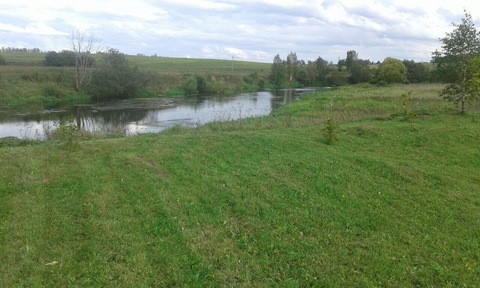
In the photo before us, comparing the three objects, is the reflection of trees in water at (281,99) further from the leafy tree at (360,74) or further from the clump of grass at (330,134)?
the leafy tree at (360,74)

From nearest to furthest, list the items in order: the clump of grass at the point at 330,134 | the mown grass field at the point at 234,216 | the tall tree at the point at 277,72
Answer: the mown grass field at the point at 234,216
the clump of grass at the point at 330,134
the tall tree at the point at 277,72

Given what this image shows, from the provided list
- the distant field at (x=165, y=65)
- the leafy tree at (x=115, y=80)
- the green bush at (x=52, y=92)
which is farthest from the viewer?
the distant field at (x=165, y=65)

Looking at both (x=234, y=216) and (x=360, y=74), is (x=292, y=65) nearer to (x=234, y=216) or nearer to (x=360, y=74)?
(x=360, y=74)

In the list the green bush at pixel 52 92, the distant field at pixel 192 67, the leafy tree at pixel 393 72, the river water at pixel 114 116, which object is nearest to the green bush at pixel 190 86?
the distant field at pixel 192 67

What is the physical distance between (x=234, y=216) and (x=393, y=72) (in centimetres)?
5589

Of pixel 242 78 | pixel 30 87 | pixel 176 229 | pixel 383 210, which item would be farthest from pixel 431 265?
pixel 242 78

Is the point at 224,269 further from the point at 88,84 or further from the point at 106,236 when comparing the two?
the point at 88,84

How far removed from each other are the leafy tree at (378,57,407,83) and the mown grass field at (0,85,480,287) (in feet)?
159

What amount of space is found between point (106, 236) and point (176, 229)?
117 cm

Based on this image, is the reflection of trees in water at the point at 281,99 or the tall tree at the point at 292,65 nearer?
the reflection of trees in water at the point at 281,99

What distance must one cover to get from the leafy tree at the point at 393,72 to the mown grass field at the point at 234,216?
4861 cm

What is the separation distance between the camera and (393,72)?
187ft

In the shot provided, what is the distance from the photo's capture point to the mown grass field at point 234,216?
18.6 ft

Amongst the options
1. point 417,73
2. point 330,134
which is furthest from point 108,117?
point 417,73
